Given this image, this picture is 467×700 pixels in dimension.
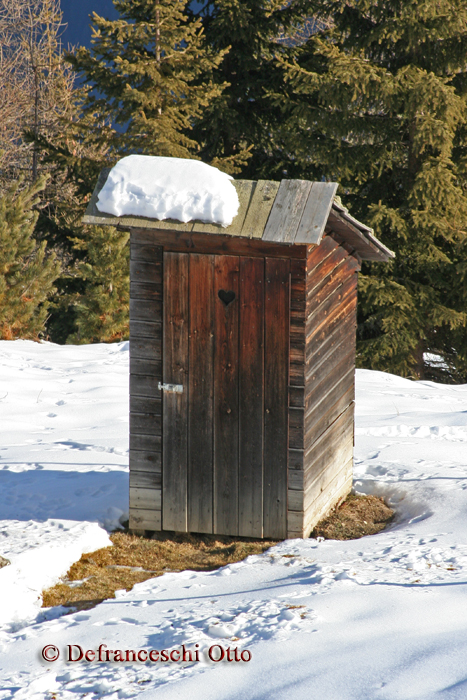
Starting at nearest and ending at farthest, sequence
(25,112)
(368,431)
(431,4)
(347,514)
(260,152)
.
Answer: (347,514), (368,431), (431,4), (260,152), (25,112)

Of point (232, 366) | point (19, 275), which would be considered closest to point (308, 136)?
point (19, 275)

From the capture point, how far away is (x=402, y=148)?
41.1 feet

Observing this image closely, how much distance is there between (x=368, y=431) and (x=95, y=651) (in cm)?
530

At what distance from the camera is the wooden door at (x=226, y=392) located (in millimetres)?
4781

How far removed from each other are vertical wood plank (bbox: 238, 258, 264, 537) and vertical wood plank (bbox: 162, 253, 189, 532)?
0.43 m

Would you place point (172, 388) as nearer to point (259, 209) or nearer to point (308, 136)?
point (259, 209)

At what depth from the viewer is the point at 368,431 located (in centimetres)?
800

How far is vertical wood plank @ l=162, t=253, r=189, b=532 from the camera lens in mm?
4875

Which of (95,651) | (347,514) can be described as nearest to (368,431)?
(347,514)

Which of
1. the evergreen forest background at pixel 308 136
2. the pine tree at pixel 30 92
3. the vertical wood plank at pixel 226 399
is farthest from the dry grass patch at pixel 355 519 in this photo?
the pine tree at pixel 30 92

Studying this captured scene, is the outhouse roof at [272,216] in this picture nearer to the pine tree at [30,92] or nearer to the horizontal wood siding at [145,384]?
the horizontal wood siding at [145,384]

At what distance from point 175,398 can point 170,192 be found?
1.52m

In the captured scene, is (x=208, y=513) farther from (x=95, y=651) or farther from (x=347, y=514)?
(x=95, y=651)

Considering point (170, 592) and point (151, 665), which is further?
point (170, 592)
